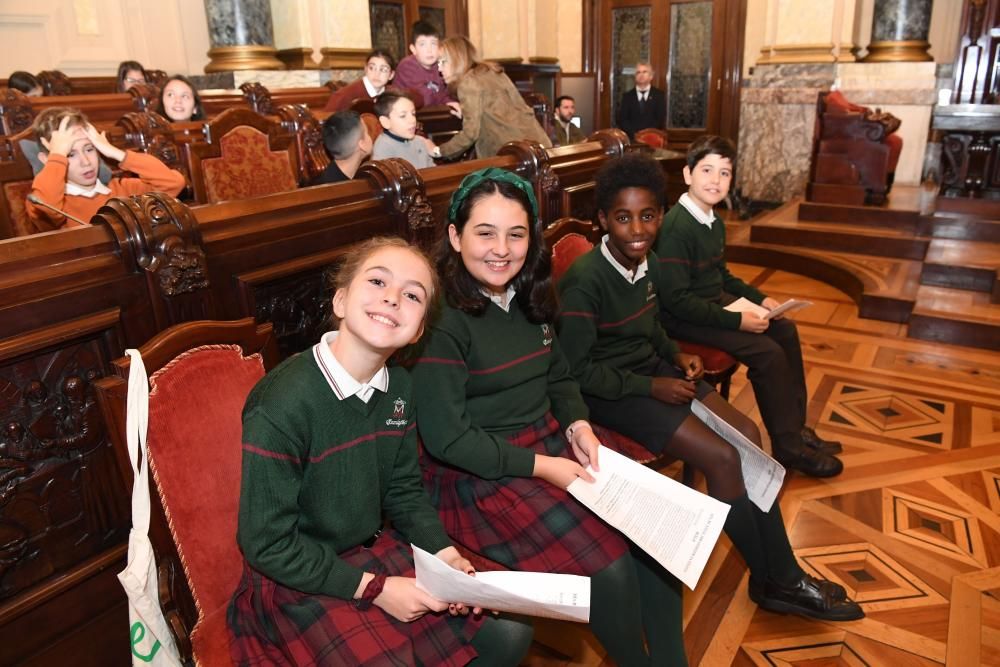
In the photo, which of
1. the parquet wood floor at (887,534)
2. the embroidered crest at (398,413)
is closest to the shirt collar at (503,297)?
the embroidered crest at (398,413)

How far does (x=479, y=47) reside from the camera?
28.2ft

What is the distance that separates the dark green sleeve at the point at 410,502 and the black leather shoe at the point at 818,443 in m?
1.86

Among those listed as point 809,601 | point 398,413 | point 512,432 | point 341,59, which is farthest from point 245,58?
point 809,601

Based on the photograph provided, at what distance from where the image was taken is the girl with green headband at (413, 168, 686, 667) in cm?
151

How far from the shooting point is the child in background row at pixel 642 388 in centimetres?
191

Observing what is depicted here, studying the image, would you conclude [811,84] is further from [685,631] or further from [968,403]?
[685,631]

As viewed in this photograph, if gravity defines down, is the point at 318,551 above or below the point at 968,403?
above

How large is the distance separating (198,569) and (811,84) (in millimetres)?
7187

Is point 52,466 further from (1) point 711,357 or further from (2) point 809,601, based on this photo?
(1) point 711,357

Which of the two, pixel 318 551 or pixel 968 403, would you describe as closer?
pixel 318 551

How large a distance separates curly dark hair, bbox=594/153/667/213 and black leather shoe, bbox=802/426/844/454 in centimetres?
127

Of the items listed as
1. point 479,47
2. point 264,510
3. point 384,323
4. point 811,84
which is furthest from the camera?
point 479,47

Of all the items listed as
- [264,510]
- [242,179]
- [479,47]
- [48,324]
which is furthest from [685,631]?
[479,47]

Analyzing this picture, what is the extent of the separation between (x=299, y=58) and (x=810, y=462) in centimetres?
533
